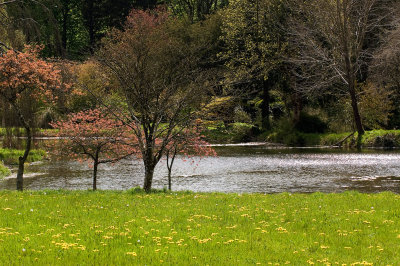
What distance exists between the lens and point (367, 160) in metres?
34.4

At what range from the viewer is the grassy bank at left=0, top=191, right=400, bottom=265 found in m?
8.77

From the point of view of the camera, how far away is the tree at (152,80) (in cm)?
2005

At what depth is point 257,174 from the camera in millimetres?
29328

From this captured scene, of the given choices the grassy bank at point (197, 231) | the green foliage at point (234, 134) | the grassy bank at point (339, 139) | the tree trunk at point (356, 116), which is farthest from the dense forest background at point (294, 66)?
the grassy bank at point (197, 231)

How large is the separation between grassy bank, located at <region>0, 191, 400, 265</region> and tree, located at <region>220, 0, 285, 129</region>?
3763cm

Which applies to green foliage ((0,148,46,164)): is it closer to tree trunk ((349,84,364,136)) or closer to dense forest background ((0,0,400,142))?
dense forest background ((0,0,400,142))

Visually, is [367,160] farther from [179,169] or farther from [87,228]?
[87,228]

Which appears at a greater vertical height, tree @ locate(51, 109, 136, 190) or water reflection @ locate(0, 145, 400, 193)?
tree @ locate(51, 109, 136, 190)

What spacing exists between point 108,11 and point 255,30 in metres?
38.5

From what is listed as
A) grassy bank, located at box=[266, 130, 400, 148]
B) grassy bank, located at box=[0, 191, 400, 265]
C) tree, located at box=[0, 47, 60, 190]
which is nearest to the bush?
grassy bank, located at box=[266, 130, 400, 148]

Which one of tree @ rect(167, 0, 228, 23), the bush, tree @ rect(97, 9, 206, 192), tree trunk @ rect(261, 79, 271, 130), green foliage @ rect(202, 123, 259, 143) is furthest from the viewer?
tree @ rect(167, 0, 228, 23)

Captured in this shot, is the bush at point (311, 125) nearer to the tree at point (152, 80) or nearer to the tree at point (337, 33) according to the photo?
the tree at point (337, 33)

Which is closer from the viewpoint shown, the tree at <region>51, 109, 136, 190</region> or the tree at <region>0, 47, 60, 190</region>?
the tree at <region>0, 47, 60, 190</region>

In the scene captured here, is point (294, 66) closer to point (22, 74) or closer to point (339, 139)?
point (339, 139)
